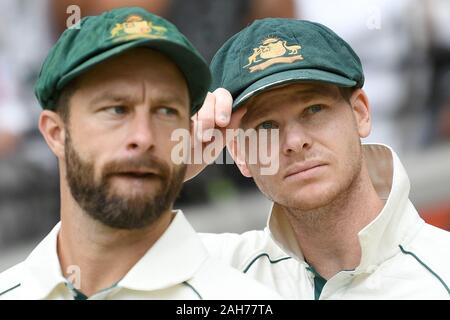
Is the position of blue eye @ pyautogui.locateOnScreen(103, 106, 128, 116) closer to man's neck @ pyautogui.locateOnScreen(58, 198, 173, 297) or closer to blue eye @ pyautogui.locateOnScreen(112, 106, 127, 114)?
blue eye @ pyautogui.locateOnScreen(112, 106, 127, 114)

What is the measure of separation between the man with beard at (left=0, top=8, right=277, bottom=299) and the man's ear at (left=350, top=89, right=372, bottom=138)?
0.49 m

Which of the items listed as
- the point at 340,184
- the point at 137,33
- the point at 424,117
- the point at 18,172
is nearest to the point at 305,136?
the point at 340,184

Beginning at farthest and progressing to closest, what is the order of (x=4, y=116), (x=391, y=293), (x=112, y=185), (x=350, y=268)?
(x=4, y=116), (x=350, y=268), (x=391, y=293), (x=112, y=185)

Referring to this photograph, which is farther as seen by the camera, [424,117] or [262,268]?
[424,117]

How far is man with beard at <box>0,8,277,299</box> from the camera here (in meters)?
1.37

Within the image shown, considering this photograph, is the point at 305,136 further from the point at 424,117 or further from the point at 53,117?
the point at 424,117

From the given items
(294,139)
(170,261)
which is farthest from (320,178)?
(170,261)

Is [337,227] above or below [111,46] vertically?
below

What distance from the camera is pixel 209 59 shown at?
3.06m

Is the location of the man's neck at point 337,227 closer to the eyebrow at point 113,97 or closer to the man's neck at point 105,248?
the man's neck at point 105,248

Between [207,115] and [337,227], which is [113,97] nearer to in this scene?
[207,115]

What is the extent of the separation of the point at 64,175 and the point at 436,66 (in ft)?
7.79

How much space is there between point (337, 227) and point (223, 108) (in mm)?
357

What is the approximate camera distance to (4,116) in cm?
300
